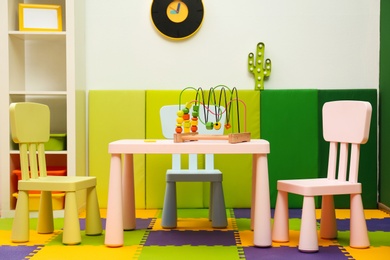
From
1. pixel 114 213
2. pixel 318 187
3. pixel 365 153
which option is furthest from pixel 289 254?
pixel 365 153

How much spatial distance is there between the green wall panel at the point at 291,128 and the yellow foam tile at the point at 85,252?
2.16 metres

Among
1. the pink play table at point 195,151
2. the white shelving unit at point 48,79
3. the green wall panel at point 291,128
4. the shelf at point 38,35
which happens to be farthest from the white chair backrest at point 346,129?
the shelf at point 38,35

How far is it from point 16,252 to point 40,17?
2417 mm

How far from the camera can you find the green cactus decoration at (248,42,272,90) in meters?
5.69

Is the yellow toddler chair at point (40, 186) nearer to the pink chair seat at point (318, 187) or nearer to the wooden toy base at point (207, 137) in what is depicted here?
the wooden toy base at point (207, 137)

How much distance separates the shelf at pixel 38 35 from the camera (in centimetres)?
528

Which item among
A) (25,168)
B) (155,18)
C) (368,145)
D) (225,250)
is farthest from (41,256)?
(368,145)

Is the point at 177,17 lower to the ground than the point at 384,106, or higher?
higher

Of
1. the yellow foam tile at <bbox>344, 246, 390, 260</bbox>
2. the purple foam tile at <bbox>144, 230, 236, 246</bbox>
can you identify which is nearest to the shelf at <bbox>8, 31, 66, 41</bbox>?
the purple foam tile at <bbox>144, 230, 236, 246</bbox>

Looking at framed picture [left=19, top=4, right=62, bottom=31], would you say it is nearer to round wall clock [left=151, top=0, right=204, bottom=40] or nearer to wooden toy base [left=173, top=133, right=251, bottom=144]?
round wall clock [left=151, top=0, right=204, bottom=40]

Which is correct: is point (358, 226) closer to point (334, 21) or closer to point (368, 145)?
point (368, 145)

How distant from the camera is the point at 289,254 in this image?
3699 mm

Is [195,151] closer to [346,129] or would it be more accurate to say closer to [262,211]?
[262,211]

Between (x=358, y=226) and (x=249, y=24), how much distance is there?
2.55m
